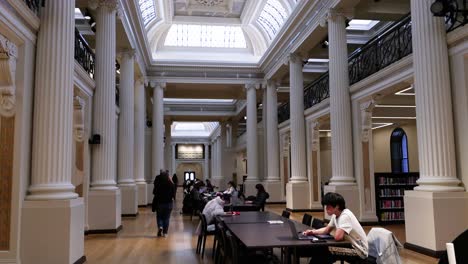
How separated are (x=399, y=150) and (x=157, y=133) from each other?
456 inches

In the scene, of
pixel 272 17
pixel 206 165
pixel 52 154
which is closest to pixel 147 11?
pixel 272 17

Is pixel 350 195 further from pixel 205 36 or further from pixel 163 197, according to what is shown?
pixel 205 36

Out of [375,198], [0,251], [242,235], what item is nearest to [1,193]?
[0,251]

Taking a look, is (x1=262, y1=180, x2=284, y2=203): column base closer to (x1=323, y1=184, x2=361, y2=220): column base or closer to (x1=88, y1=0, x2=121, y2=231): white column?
(x1=323, y1=184, x2=361, y2=220): column base

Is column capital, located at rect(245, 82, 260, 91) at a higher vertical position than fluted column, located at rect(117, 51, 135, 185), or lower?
higher

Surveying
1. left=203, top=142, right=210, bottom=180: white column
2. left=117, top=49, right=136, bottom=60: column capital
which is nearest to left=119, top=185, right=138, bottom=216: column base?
left=117, top=49, right=136, bottom=60: column capital

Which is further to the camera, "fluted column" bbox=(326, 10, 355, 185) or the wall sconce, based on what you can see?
"fluted column" bbox=(326, 10, 355, 185)

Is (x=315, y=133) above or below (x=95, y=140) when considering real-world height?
above

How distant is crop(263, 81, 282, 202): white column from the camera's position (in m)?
19.8

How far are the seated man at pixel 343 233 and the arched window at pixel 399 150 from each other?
52.7 ft

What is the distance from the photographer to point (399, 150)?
19.7m

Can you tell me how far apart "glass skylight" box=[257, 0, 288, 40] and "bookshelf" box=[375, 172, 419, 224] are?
8.16 meters

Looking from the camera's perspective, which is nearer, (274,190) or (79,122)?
(79,122)

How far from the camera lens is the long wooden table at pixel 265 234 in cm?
438
